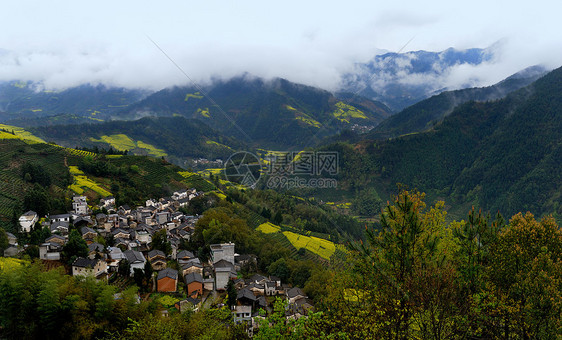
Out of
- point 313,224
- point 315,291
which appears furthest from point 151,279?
point 313,224

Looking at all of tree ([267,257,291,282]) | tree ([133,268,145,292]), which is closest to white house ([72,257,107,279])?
tree ([133,268,145,292])

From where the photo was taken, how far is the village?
2716 cm

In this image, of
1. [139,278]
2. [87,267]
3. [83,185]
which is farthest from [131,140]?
[139,278]

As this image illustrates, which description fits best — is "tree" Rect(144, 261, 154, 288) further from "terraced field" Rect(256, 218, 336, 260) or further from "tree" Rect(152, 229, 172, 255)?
"terraced field" Rect(256, 218, 336, 260)

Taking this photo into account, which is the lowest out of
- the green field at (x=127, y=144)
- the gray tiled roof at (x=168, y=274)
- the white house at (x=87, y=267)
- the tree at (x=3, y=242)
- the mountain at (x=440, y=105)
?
the gray tiled roof at (x=168, y=274)

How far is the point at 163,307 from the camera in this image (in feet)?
81.3

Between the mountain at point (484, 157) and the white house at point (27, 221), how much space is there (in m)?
109

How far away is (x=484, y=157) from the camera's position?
12900 cm

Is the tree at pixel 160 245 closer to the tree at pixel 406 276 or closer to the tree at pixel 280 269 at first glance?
the tree at pixel 280 269

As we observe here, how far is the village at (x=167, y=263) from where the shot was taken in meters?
27.2

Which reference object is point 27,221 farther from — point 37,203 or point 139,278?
point 139,278

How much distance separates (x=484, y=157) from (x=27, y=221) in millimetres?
143594

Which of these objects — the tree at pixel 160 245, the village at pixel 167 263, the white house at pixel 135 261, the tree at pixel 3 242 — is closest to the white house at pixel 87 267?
the village at pixel 167 263

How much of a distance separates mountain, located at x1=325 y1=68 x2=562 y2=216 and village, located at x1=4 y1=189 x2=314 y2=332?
323 feet
